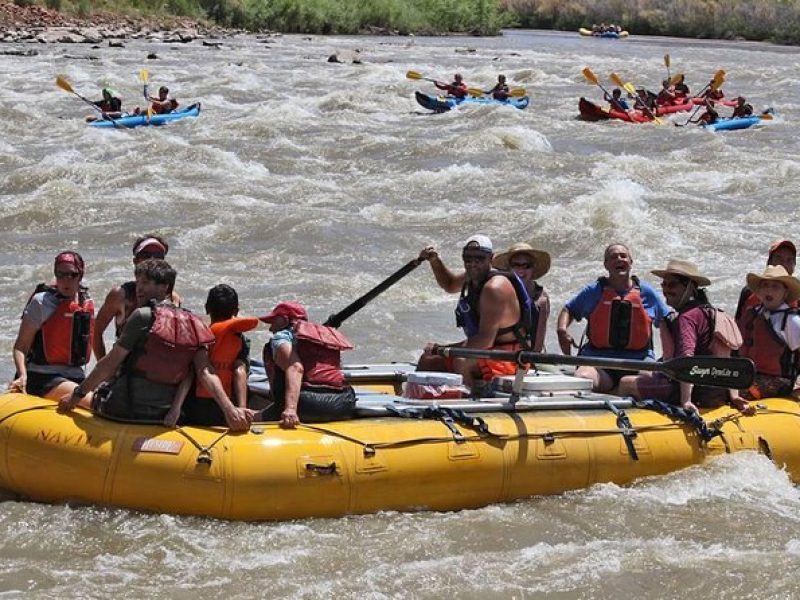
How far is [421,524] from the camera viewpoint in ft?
19.6

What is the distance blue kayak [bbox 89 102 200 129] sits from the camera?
66.5 ft

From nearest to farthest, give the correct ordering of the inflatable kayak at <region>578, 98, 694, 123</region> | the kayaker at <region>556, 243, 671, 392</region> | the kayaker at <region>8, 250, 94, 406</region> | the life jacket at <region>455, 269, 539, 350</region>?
the kayaker at <region>8, 250, 94, 406</region>, the life jacket at <region>455, 269, 539, 350</region>, the kayaker at <region>556, 243, 671, 392</region>, the inflatable kayak at <region>578, 98, 694, 123</region>

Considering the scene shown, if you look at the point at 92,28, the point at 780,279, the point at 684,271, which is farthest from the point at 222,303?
the point at 92,28

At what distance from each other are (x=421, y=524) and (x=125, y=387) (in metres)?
1.40

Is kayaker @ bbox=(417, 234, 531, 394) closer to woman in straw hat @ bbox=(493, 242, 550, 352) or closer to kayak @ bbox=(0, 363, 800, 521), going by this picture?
kayak @ bbox=(0, 363, 800, 521)

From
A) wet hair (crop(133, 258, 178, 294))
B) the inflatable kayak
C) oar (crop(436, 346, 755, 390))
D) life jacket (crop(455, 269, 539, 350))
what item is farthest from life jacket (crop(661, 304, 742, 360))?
the inflatable kayak

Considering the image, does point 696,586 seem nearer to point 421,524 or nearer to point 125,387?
point 421,524

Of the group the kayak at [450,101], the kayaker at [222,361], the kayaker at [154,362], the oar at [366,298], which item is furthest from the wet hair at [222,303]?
the kayak at [450,101]

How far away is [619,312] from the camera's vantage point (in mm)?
6914

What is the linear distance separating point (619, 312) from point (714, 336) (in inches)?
21.2

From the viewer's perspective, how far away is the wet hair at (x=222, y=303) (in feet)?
19.7

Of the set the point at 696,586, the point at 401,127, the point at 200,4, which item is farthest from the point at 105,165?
the point at 200,4

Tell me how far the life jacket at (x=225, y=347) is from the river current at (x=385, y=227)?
0.64 meters

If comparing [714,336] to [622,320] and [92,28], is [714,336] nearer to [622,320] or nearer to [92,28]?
[622,320]
